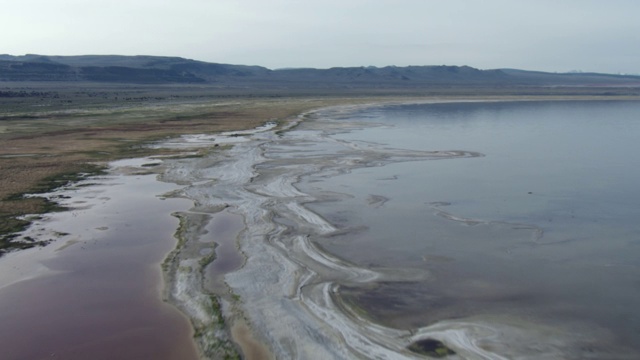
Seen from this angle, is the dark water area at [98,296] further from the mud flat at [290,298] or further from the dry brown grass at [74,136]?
the dry brown grass at [74,136]

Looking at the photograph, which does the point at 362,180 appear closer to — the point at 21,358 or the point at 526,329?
the point at 526,329

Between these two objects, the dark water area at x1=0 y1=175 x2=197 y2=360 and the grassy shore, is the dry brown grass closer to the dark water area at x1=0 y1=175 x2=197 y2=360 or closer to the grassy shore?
the grassy shore

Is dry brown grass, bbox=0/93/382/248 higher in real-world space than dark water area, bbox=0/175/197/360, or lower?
higher

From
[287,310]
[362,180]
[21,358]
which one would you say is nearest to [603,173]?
[362,180]

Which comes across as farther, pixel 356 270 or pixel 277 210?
pixel 277 210

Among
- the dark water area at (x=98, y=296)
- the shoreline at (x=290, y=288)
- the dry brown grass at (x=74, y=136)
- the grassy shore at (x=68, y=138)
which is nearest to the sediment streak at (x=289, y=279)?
the shoreline at (x=290, y=288)

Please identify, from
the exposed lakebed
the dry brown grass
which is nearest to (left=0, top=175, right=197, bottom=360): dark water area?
the exposed lakebed

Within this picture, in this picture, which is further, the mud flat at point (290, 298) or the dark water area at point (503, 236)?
the dark water area at point (503, 236)
